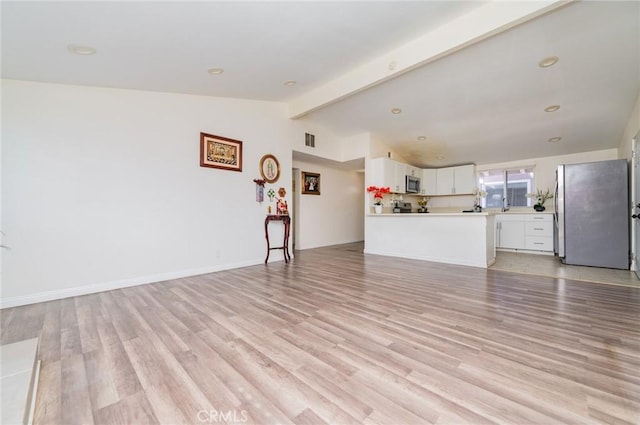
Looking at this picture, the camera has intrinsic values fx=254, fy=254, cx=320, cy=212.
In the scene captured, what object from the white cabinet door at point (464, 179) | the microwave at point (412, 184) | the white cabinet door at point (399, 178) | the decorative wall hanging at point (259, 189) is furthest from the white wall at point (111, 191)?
the white cabinet door at point (464, 179)

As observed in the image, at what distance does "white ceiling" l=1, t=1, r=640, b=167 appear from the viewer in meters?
2.15

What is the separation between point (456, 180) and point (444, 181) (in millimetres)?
304

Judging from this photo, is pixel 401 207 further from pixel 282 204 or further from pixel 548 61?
pixel 548 61

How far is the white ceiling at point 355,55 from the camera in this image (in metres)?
2.15

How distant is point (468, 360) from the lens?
1572mm

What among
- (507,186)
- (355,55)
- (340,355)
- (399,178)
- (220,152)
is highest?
(355,55)

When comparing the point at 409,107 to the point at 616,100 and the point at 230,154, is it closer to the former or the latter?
the point at 616,100

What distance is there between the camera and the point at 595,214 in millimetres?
4094

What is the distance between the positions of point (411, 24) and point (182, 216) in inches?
148

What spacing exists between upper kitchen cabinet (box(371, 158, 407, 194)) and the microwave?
1.27 feet

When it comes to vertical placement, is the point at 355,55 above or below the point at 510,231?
above

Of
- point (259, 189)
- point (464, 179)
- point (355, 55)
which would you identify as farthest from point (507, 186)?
point (259, 189)


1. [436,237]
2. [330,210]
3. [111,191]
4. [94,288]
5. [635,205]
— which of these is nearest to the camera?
[94,288]

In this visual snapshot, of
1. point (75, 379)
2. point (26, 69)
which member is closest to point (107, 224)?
point (26, 69)
